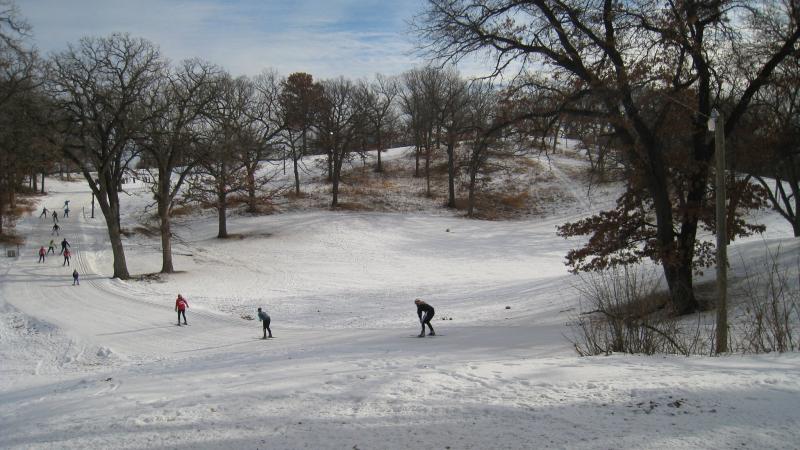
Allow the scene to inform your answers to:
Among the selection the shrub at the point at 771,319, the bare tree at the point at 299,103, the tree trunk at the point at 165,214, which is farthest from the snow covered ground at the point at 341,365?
the bare tree at the point at 299,103

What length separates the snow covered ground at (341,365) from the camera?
19.1 ft

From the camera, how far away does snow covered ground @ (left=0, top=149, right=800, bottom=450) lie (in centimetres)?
581

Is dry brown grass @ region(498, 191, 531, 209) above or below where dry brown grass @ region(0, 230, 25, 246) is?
above

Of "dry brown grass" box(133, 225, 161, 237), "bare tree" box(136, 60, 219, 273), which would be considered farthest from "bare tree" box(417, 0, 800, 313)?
"dry brown grass" box(133, 225, 161, 237)

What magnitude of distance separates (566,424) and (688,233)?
1202cm

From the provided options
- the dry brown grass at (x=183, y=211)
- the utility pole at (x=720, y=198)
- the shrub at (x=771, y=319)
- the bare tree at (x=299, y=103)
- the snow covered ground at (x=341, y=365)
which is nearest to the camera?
the snow covered ground at (x=341, y=365)

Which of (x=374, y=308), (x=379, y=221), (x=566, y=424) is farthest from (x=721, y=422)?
(x=379, y=221)

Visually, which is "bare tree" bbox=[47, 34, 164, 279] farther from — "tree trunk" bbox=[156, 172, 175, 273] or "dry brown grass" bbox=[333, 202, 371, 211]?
"dry brown grass" bbox=[333, 202, 371, 211]

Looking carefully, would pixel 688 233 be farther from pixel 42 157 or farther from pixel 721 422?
pixel 42 157

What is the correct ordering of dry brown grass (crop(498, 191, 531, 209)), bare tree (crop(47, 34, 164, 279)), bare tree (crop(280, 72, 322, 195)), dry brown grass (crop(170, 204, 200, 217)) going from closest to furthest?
1. bare tree (crop(47, 34, 164, 279))
2. dry brown grass (crop(170, 204, 200, 217))
3. bare tree (crop(280, 72, 322, 195))
4. dry brown grass (crop(498, 191, 531, 209))

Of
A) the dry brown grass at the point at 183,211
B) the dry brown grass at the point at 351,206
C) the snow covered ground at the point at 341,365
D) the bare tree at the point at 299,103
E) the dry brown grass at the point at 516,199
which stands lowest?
the snow covered ground at the point at 341,365

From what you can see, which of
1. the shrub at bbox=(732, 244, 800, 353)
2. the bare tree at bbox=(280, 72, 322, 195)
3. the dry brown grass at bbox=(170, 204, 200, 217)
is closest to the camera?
the shrub at bbox=(732, 244, 800, 353)

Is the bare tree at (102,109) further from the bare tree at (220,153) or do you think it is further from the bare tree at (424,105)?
the bare tree at (424,105)

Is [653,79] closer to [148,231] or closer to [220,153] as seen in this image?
[220,153]
